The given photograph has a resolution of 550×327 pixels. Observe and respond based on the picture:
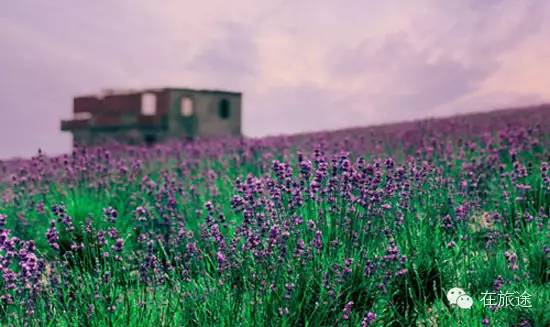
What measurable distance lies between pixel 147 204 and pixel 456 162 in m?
3.45

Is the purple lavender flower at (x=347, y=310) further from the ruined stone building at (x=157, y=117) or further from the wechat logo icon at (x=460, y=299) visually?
the ruined stone building at (x=157, y=117)

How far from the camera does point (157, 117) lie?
2791cm

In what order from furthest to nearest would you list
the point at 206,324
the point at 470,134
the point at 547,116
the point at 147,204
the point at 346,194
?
the point at 547,116 → the point at 470,134 → the point at 147,204 → the point at 346,194 → the point at 206,324

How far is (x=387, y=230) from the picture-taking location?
3.79 meters

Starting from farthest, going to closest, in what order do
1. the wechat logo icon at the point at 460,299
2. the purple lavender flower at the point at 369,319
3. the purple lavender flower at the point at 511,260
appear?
the purple lavender flower at the point at 511,260 → the wechat logo icon at the point at 460,299 → the purple lavender flower at the point at 369,319

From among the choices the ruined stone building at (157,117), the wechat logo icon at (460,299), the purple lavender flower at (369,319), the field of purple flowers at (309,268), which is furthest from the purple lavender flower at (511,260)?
the ruined stone building at (157,117)

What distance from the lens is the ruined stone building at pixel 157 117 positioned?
91.6 ft

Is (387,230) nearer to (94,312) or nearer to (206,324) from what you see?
(206,324)

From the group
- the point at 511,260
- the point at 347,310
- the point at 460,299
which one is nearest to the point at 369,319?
the point at 347,310

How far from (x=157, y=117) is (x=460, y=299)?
994 inches

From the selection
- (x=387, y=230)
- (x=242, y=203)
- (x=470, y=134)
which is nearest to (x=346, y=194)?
(x=387, y=230)

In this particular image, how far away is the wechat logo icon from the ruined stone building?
23.9 meters

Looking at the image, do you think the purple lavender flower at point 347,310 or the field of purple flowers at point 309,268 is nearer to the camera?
the purple lavender flower at point 347,310

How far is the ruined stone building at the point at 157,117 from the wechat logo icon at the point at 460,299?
23.9 meters
